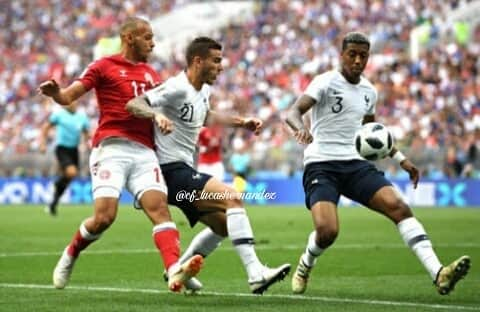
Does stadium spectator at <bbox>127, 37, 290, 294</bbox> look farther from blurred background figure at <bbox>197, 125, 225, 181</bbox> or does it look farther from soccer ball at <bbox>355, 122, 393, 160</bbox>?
blurred background figure at <bbox>197, 125, 225, 181</bbox>

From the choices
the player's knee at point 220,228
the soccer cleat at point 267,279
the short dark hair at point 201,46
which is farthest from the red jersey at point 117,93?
the soccer cleat at point 267,279

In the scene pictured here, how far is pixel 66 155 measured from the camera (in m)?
23.6

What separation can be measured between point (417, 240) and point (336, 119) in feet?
4.72

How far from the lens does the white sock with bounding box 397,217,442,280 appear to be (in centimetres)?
986

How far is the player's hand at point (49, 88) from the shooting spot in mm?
9922

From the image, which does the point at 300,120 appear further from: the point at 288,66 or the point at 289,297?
the point at 288,66

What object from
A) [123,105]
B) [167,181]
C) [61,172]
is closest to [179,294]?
[167,181]

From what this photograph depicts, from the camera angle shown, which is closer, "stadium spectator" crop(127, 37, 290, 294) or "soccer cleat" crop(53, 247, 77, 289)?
"stadium spectator" crop(127, 37, 290, 294)

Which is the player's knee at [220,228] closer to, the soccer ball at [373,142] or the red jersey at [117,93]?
the red jersey at [117,93]

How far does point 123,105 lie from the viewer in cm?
1046

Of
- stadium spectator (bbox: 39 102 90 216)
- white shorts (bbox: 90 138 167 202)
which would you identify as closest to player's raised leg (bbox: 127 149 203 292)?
white shorts (bbox: 90 138 167 202)

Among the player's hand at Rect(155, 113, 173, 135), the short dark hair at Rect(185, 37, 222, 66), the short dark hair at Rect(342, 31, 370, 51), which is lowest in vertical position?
the player's hand at Rect(155, 113, 173, 135)

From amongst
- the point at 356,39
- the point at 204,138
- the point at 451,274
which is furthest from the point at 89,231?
the point at 204,138

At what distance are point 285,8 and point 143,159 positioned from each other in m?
32.9
